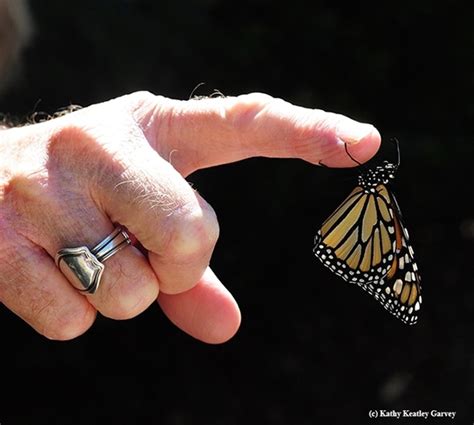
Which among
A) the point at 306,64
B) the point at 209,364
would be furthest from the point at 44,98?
the point at 209,364

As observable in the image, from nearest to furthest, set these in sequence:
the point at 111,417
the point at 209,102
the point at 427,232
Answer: the point at 209,102 → the point at 111,417 → the point at 427,232

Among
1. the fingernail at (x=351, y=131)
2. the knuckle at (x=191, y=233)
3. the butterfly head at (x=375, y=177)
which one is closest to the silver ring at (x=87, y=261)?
the knuckle at (x=191, y=233)

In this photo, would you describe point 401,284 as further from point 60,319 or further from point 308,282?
point 308,282

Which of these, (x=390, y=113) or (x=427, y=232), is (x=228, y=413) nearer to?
(x=427, y=232)

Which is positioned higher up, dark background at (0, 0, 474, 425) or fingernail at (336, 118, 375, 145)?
fingernail at (336, 118, 375, 145)

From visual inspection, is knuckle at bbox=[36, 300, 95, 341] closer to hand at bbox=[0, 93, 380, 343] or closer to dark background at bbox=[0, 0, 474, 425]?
hand at bbox=[0, 93, 380, 343]

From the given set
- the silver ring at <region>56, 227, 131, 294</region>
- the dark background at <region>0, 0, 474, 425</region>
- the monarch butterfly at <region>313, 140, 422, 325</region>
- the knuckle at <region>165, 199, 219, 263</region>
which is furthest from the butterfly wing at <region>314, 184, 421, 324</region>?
the dark background at <region>0, 0, 474, 425</region>
